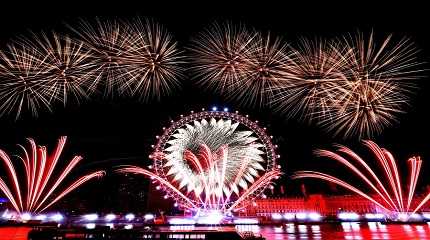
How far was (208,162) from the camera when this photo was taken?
1716 inches

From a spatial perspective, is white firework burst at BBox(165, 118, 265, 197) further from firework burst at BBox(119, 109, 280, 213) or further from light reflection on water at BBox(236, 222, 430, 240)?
light reflection on water at BBox(236, 222, 430, 240)

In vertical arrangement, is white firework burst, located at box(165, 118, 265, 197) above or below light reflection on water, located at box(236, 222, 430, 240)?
above

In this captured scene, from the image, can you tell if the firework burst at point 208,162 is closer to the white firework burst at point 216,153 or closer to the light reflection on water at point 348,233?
the white firework burst at point 216,153

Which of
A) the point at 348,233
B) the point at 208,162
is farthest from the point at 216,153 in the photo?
the point at 348,233

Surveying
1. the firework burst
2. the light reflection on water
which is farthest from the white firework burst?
the light reflection on water

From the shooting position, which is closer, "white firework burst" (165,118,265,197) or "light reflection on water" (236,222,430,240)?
Result: "light reflection on water" (236,222,430,240)

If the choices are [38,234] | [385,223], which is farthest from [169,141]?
[385,223]

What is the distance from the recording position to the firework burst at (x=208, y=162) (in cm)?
4425

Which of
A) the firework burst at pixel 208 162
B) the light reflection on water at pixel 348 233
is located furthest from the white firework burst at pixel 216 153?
the light reflection on water at pixel 348 233

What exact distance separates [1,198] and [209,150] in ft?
223

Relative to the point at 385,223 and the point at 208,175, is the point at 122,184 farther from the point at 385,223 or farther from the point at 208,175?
the point at 385,223

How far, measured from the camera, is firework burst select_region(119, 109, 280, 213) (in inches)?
1742

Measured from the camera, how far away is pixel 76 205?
8150 cm

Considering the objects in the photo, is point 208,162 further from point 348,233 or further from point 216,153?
point 348,233
